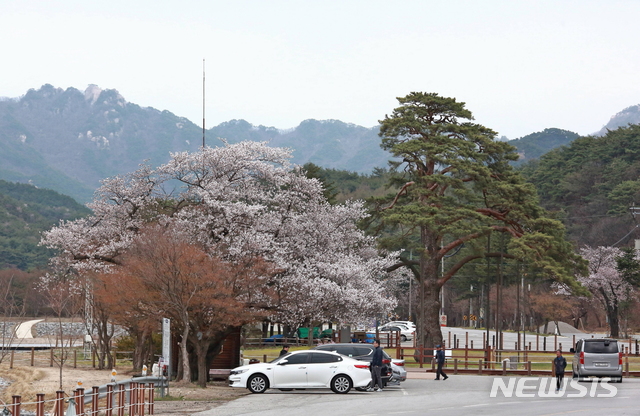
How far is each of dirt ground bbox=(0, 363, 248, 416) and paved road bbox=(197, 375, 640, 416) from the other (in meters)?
0.93

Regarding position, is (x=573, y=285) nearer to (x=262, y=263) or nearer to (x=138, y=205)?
(x=262, y=263)

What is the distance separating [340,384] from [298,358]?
1.60 meters

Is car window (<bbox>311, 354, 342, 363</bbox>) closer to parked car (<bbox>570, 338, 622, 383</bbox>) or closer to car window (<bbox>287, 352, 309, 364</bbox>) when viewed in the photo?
car window (<bbox>287, 352, 309, 364</bbox>)

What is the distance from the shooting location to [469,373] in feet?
119

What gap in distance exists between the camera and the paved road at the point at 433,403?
61.4ft

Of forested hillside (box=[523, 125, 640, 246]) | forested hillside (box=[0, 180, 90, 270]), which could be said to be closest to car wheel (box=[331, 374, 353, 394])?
forested hillside (box=[523, 125, 640, 246])

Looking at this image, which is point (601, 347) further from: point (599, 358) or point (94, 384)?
point (94, 384)

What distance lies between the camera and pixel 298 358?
25.6 m

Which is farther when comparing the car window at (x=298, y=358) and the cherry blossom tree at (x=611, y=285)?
the cherry blossom tree at (x=611, y=285)

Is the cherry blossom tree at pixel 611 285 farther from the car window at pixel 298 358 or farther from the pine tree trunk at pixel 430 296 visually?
the car window at pixel 298 358

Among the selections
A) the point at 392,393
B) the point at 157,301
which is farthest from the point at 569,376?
the point at 157,301

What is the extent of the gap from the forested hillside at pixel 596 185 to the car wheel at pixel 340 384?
6801 cm

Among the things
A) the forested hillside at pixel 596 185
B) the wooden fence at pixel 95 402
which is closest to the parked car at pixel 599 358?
the wooden fence at pixel 95 402

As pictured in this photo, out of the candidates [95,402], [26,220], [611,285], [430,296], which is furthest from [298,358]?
[26,220]
